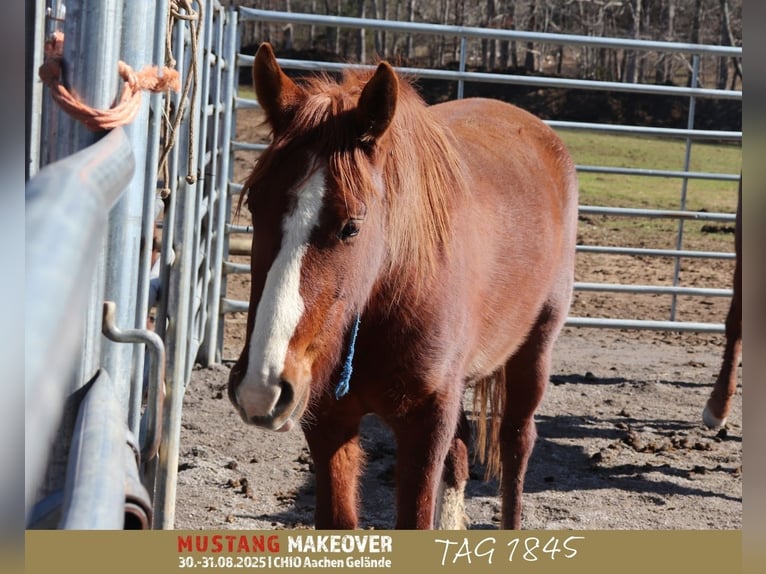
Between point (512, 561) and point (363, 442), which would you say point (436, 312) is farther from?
point (363, 442)

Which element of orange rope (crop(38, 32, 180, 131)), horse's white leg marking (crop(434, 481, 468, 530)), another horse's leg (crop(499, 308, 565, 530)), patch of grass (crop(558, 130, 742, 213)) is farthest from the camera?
patch of grass (crop(558, 130, 742, 213))

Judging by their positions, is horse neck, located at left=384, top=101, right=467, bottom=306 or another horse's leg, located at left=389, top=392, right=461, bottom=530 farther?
another horse's leg, located at left=389, top=392, right=461, bottom=530

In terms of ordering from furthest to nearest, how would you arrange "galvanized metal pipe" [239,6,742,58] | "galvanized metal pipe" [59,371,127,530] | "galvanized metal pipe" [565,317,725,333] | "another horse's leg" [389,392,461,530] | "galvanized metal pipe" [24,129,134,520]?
"galvanized metal pipe" [565,317,725,333]
"galvanized metal pipe" [239,6,742,58]
"another horse's leg" [389,392,461,530]
"galvanized metal pipe" [59,371,127,530]
"galvanized metal pipe" [24,129,134,520]

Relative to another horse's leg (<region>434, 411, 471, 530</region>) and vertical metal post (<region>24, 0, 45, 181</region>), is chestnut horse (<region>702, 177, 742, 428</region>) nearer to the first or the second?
another horse's leg (<region>434, 411, 471, 530</region>)

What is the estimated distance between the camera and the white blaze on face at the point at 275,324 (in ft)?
5.62

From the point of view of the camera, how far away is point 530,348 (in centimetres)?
340

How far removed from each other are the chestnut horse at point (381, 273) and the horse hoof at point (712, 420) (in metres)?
1.97

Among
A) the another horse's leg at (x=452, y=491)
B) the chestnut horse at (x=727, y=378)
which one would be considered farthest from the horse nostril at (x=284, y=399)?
the chestnut horse at (x=727, y=378)

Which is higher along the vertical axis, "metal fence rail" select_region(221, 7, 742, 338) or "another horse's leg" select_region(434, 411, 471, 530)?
"metal fence rail" select_region(221, 7, 742, 338)

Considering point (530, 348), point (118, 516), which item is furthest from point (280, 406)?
point (530, 348)

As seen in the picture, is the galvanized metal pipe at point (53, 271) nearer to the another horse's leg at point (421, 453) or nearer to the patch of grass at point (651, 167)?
the another horse's leg at point (421, 453)

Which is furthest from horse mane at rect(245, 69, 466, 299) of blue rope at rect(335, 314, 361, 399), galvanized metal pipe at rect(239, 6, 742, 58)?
galvanized metal pipe at rect(239, 6, 742, 58)

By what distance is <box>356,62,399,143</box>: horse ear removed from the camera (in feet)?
6.29

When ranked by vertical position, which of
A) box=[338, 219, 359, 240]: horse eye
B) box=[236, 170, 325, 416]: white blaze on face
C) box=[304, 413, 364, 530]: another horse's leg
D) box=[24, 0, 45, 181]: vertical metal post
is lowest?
box=[304, 413, 364, 530]: another horse's leg
